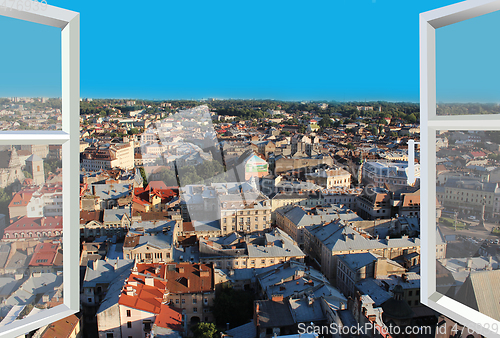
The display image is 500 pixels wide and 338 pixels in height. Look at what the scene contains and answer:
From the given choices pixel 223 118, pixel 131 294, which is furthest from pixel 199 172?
pixel 223 118

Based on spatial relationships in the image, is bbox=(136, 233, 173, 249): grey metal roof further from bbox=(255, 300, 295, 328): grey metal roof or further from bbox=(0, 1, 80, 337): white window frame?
bbox=(0, 1, 80, 337): white window frame

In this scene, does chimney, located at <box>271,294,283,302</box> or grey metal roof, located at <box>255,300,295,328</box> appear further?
chimney, located at <box>271,294,283,302</box>

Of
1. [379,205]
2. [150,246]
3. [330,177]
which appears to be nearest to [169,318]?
[150,246]

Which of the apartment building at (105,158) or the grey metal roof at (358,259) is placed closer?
the grey metal roof at (358,259)

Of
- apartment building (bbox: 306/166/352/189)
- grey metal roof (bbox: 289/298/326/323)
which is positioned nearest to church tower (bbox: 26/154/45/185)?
grey metal roof (bbox: 289/298/326/323)

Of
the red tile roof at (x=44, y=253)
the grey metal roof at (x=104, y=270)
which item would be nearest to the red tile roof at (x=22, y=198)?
the red tile roof at (x=44, y=253)

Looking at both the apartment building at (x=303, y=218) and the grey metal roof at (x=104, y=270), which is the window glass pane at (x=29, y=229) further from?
the apartment building at (x=303, y=218)
